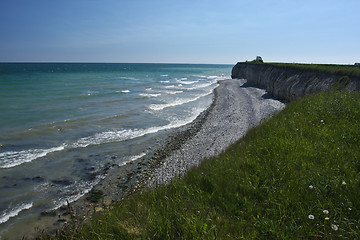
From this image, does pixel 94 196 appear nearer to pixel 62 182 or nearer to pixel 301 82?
pixel 62 182

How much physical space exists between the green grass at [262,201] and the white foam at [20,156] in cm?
982

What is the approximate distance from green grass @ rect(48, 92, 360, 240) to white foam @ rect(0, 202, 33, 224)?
5.38m

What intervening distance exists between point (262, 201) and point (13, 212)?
857 centimetres

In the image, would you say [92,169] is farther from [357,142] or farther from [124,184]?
[357,142]

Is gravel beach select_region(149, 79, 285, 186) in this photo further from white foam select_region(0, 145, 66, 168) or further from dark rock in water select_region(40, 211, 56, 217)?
white foam select_region(0, 145, 66, 168)

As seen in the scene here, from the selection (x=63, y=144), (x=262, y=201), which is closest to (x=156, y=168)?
(x=63, y=144)

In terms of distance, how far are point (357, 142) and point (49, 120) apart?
837 inches

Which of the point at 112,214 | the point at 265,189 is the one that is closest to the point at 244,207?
the point at 265,189

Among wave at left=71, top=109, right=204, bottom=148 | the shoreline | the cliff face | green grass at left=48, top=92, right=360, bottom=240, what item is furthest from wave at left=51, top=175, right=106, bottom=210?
the cliff face

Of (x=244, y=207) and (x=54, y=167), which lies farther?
(x=54, y=167)

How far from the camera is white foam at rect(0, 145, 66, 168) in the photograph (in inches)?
459

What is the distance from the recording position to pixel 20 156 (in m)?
12.5

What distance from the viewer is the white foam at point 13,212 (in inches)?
303

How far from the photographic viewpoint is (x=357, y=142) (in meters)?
5.94
